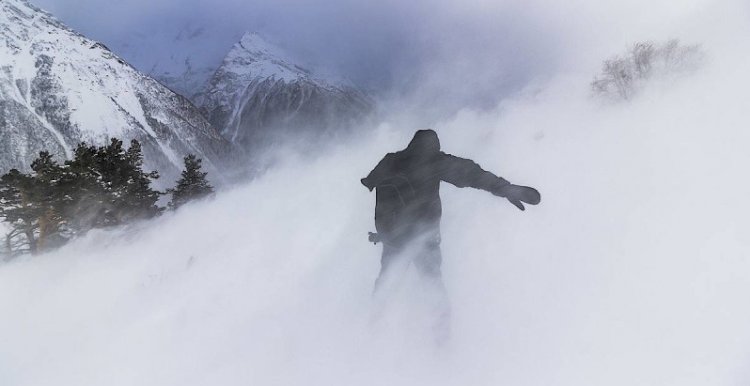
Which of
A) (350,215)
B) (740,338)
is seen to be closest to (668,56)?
(350,215)

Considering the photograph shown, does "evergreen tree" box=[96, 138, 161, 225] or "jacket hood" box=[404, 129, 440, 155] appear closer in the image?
"jacket hood" box=[404, 129, 440, 155]

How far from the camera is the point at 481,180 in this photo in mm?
5242

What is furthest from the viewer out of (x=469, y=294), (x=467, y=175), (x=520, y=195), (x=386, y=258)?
(x=469, y=294)

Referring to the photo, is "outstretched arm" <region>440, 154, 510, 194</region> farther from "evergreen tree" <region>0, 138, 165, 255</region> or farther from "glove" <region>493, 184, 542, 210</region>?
"evergreen tree" <region>0, 138, 165, 255</region>

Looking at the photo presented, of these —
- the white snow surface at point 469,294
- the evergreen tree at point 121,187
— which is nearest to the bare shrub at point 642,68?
the white snow surface at point 469,294

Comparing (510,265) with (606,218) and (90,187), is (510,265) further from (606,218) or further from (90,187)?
(90,187)

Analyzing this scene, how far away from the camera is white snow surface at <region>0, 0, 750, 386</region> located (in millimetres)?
4348

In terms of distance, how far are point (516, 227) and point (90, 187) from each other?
75.8ft

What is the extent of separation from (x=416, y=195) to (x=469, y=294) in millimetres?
1720

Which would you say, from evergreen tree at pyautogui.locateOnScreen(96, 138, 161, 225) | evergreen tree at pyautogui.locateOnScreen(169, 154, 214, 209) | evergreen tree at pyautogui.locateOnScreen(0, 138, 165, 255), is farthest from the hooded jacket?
evergreen tree at pyautogui.locateOnScreen(169, 154, 214, 209)

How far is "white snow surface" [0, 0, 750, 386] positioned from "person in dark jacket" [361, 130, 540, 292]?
36cm

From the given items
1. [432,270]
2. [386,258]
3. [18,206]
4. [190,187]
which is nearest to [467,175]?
[432,270]

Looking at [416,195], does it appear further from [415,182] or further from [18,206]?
[18,206]

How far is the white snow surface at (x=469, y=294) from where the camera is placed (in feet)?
14.3
